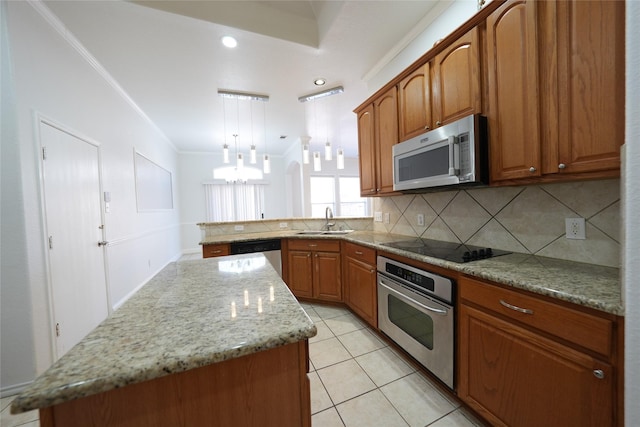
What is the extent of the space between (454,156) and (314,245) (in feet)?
5.71

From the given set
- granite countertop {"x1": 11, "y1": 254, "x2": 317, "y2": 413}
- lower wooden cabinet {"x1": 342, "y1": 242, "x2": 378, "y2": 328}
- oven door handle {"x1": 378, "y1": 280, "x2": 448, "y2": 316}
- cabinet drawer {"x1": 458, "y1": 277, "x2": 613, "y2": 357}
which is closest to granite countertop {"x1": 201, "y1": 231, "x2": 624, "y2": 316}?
cabinet drawer {"x1": 458, "y1": 277, "x2": 613, "y2": 357}

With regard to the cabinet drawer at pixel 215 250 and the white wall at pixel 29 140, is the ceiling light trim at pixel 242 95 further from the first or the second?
the cabinet drawer at pixel 215 250

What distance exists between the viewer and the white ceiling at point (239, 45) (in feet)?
6.42

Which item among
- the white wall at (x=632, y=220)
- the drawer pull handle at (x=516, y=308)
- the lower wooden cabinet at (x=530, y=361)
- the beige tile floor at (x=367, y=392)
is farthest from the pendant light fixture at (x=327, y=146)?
the white wall at (x=632, y=220)

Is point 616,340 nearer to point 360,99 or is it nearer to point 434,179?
point 434,179

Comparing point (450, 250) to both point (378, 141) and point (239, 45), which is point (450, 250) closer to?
point (378, 141)

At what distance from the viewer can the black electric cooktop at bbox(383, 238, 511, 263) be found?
4.80ft

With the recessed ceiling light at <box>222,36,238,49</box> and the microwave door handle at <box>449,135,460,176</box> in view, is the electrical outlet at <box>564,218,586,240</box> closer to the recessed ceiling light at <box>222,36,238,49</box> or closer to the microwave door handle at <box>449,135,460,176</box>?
the microwave door handle at <box>449,135,460,176</box>

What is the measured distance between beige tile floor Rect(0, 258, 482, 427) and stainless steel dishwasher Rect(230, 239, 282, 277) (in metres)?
1.10

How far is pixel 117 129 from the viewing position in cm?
305

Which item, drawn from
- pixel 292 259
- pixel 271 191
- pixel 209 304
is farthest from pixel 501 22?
pixel 271 191

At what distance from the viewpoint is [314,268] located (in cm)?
282

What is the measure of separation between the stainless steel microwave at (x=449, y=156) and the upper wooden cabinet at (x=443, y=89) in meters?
0.12

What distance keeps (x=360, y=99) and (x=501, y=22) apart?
95.2 inches
